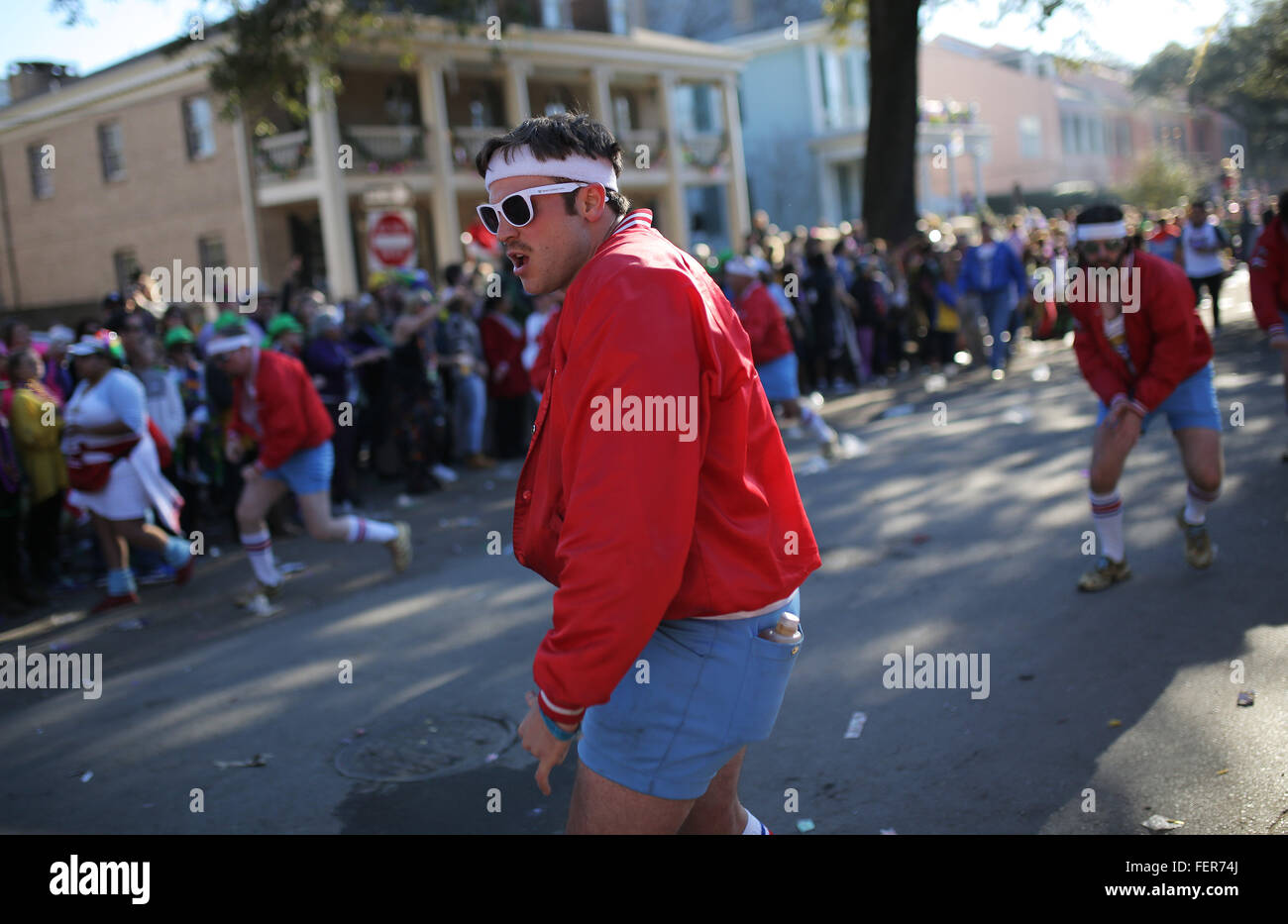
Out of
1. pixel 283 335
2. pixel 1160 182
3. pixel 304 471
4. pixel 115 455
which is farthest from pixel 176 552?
pixel 1160 182

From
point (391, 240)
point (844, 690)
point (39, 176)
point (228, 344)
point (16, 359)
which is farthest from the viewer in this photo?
point (39, 176)

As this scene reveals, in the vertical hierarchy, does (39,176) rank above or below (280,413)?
above

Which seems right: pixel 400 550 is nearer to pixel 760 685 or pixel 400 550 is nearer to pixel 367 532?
pixel 367 532

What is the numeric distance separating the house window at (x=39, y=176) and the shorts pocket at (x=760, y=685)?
104ft

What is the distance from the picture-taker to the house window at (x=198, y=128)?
25609 mm

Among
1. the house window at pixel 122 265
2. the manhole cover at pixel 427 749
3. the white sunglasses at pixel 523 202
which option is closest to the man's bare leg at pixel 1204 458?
the manhole cover at pixel 427 749

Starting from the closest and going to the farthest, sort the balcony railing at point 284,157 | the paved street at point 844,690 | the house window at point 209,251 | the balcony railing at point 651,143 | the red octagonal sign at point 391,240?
1. the paved street at point 844,690
2. the red octagonal sign at point 391,240
3. the balcony railing at point 284,157
4. the house window at point 209,251
5. the balcony railing at point 651,143

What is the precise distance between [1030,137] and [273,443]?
56296 mm

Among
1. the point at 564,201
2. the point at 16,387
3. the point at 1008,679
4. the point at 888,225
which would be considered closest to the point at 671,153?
the point at 888,225

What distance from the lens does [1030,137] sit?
57.3 meters

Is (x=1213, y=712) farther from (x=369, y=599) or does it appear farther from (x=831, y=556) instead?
(x=369, y=599)

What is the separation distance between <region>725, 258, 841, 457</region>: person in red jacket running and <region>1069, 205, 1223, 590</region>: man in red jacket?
4.08 metres

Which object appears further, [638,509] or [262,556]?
[262,556]

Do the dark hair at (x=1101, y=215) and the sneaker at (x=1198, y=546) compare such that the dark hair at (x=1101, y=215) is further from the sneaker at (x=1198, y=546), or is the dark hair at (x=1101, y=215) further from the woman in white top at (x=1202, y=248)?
the woman in white top at (x=1202, y=248)
